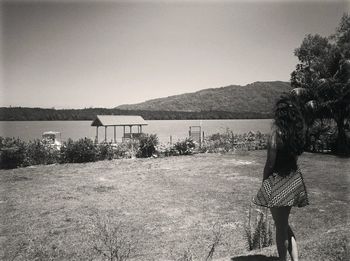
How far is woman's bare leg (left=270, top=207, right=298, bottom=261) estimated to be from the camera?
126 inches

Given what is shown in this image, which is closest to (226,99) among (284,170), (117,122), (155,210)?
(117,122)

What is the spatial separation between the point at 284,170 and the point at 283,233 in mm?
678

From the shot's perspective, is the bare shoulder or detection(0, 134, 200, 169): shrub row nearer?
the bare shoulder

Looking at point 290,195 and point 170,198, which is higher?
point 290,195

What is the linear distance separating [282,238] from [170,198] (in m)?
6.02

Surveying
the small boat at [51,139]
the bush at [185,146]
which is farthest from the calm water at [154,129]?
the bush at [185,146]

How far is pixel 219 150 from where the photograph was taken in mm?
21391

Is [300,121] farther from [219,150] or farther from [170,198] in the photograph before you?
A: [219,150]

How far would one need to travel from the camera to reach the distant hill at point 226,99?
90.9 metres

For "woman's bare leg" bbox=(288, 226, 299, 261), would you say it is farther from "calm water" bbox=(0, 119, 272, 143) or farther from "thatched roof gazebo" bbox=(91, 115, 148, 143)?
"calm water" bbox=(0, 119, 272, 143)

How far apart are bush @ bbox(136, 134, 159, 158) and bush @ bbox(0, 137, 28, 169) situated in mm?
6528

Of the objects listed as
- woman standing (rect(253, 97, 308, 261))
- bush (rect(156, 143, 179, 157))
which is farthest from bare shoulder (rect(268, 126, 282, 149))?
bush (rect(156, 143, 179, 157))

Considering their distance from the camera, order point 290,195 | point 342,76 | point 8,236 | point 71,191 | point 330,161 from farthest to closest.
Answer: point 342,76 → point 330,161 → point 71,191 → point 8,236 → point 290,195

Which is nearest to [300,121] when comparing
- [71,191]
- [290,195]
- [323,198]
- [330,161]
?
[290,195]
